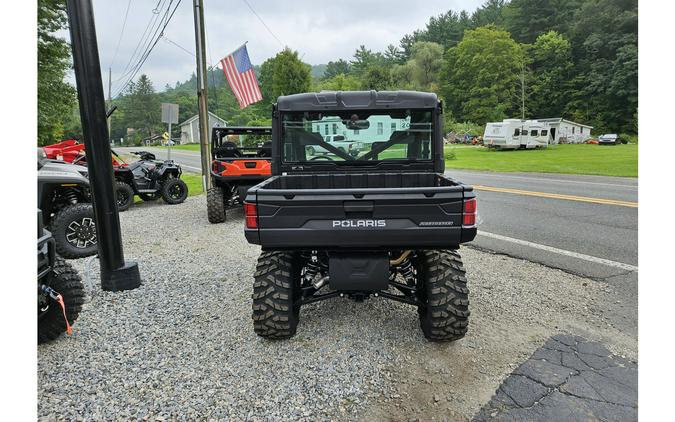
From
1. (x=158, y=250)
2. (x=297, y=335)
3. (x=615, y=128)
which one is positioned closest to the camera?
(x=297, y=335)

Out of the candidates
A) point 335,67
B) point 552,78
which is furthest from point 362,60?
point 552,78

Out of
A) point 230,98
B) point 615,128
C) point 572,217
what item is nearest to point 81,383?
point 572,217

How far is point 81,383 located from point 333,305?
2.05 m

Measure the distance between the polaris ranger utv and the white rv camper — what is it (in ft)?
109

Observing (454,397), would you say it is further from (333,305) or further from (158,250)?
(158,250)

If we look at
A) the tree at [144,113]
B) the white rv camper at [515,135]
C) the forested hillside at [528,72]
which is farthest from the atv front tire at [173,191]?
the tree at [144,113]

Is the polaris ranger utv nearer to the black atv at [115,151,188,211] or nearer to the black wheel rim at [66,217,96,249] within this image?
the black wheel rim at [66,217,96,249]

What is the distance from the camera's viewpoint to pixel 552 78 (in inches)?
2180

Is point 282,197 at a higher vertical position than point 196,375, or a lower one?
higher

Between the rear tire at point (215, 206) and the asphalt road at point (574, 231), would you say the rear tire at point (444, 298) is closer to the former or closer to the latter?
the asphalt road at point (574, 231)

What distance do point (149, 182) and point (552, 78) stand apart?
5969 centimetres

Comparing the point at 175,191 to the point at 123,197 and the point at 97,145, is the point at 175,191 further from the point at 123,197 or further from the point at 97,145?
the point at 97,145

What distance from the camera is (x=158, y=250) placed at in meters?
6.01

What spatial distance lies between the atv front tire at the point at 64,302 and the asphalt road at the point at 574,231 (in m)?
4.55
